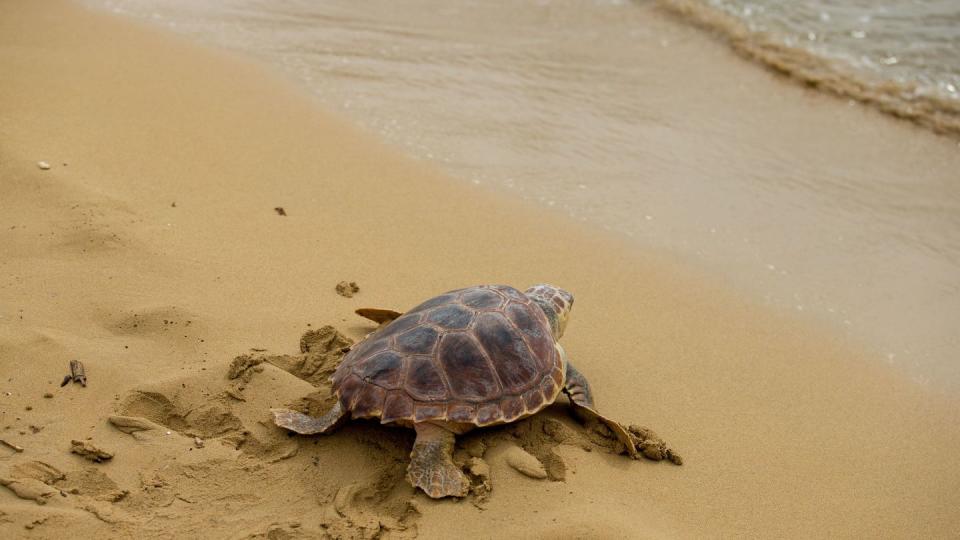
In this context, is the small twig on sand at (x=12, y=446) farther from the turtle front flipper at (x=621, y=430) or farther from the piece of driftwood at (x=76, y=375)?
the turtle front flipper at (x=621, y=430)

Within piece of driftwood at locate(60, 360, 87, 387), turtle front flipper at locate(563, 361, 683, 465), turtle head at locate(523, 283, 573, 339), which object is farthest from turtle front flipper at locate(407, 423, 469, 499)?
piece of driftwood at locate(60, 360, 87, 387)

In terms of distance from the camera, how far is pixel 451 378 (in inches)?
120

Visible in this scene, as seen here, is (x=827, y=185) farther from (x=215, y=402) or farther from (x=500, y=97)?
(x=215, y=402)

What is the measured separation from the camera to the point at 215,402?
10.1 feet

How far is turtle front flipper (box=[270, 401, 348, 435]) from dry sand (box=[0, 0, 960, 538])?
67mm

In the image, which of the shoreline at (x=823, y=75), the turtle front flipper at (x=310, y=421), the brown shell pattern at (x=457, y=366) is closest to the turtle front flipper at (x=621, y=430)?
the brown shell pattern at (x=457, y=366)

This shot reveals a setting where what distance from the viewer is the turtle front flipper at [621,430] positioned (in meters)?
3.17

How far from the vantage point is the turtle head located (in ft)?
11.7

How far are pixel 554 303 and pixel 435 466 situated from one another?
106 cm

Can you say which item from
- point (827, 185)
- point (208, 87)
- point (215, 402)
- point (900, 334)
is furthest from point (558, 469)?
point (208, 87)

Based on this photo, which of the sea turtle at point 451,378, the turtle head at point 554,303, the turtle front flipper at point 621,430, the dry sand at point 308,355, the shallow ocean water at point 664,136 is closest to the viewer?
the dry sand at point 308,355

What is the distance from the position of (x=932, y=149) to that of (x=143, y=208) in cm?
569

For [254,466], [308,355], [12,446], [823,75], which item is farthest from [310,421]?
[823,75]

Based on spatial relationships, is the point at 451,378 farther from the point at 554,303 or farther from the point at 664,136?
the point at 664,136
